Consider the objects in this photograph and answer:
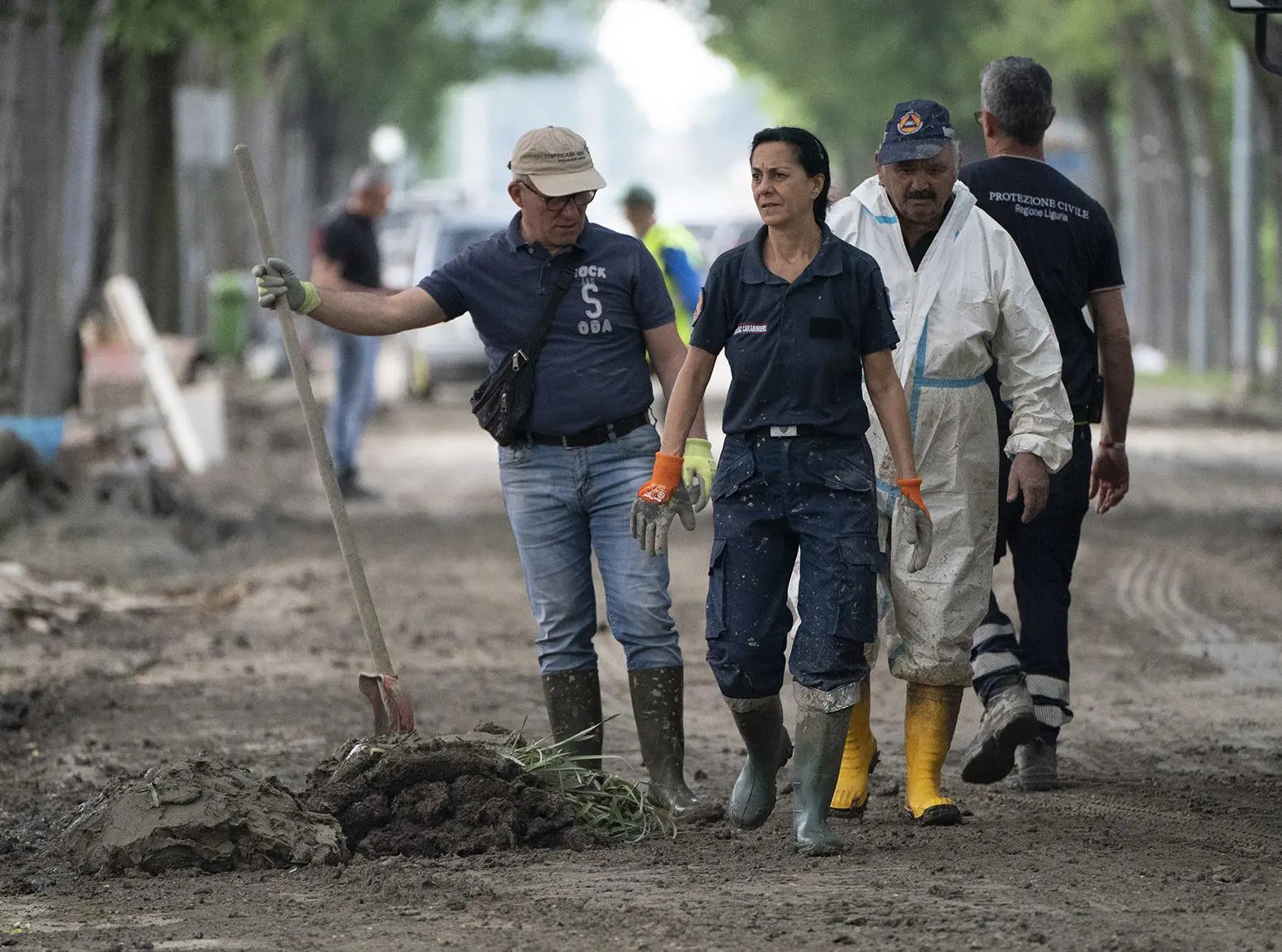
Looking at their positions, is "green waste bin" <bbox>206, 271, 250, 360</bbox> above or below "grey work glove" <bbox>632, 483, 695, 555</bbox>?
above

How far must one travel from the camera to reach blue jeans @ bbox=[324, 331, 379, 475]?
1630cm

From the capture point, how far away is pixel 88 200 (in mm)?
18391

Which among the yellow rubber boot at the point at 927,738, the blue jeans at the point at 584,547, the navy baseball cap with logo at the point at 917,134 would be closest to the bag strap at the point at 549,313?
the blue jeans at the point at 584,547

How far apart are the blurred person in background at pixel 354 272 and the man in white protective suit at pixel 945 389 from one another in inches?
388

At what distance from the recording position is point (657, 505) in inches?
247

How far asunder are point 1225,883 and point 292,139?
141ft

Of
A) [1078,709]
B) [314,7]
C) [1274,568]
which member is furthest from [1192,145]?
[1078,709]

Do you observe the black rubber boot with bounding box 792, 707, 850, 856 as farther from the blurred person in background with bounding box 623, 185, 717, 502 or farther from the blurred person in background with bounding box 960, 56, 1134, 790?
the blurred person in background with bounding box 623, 185, 717, 502

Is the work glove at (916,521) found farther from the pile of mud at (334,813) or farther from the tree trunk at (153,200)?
the tree trunk at (153,200)

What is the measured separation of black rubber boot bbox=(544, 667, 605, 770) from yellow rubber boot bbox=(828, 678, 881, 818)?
0.74 metres

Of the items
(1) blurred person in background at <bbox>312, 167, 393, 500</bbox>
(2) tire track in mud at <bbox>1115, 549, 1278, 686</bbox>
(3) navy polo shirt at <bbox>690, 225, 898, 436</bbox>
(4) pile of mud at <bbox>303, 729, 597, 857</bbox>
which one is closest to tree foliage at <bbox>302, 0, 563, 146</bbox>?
(1) blurred person in background at <bbox>312, 167, 393, 500</bbox>

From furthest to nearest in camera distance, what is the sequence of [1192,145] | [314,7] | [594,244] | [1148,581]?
[1192,145] < [314,7] < [1148,581] < [594,244]

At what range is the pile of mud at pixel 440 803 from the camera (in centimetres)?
631

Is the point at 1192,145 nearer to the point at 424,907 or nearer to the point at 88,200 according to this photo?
the point at 88,200
